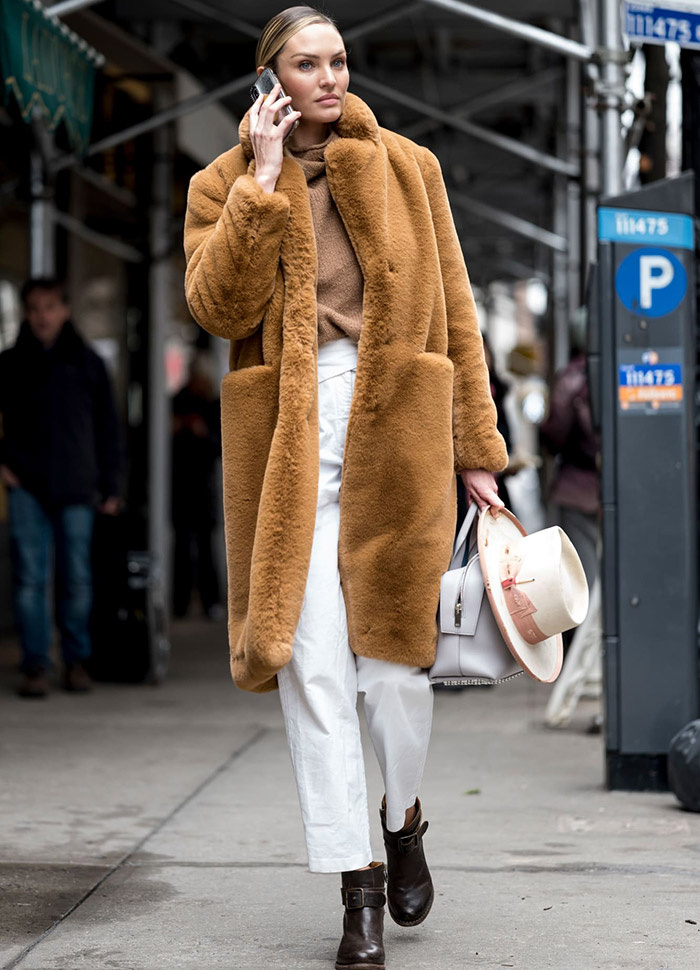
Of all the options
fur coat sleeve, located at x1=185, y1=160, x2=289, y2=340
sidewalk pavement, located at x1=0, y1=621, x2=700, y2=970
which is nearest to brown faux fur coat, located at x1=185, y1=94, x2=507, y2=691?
fur coat sleeve, located at x1=185, y1=160, x2=289, y2=340

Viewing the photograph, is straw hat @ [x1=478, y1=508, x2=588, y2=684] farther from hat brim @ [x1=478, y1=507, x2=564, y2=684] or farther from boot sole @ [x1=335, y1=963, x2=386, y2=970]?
boot sole @ [x1=335, y1=963, x2=386, y2=970]

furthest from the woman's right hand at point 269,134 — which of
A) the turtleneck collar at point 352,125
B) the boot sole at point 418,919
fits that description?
the boot sole at point 418,919

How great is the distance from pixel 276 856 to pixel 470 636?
4.48 feet

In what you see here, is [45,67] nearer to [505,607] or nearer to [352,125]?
[352,125]

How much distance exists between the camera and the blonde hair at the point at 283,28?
3.36 m

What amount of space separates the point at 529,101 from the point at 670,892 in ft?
41.0

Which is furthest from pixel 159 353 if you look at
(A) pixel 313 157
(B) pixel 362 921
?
(B) pixel 362 921

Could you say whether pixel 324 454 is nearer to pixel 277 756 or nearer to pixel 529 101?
pixel 277 756

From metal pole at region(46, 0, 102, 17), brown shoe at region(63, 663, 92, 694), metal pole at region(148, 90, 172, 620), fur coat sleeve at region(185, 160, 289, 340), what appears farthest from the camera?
metal pole at region(148, 90, 172, 620)

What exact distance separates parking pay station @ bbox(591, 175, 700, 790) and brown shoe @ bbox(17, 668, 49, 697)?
3.34 m

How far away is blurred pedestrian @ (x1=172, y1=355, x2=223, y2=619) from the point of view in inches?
500

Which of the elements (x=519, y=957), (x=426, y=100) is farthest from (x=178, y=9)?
(x=519, y=957)

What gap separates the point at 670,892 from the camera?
399 centimetres

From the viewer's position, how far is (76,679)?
7941 millimetres
